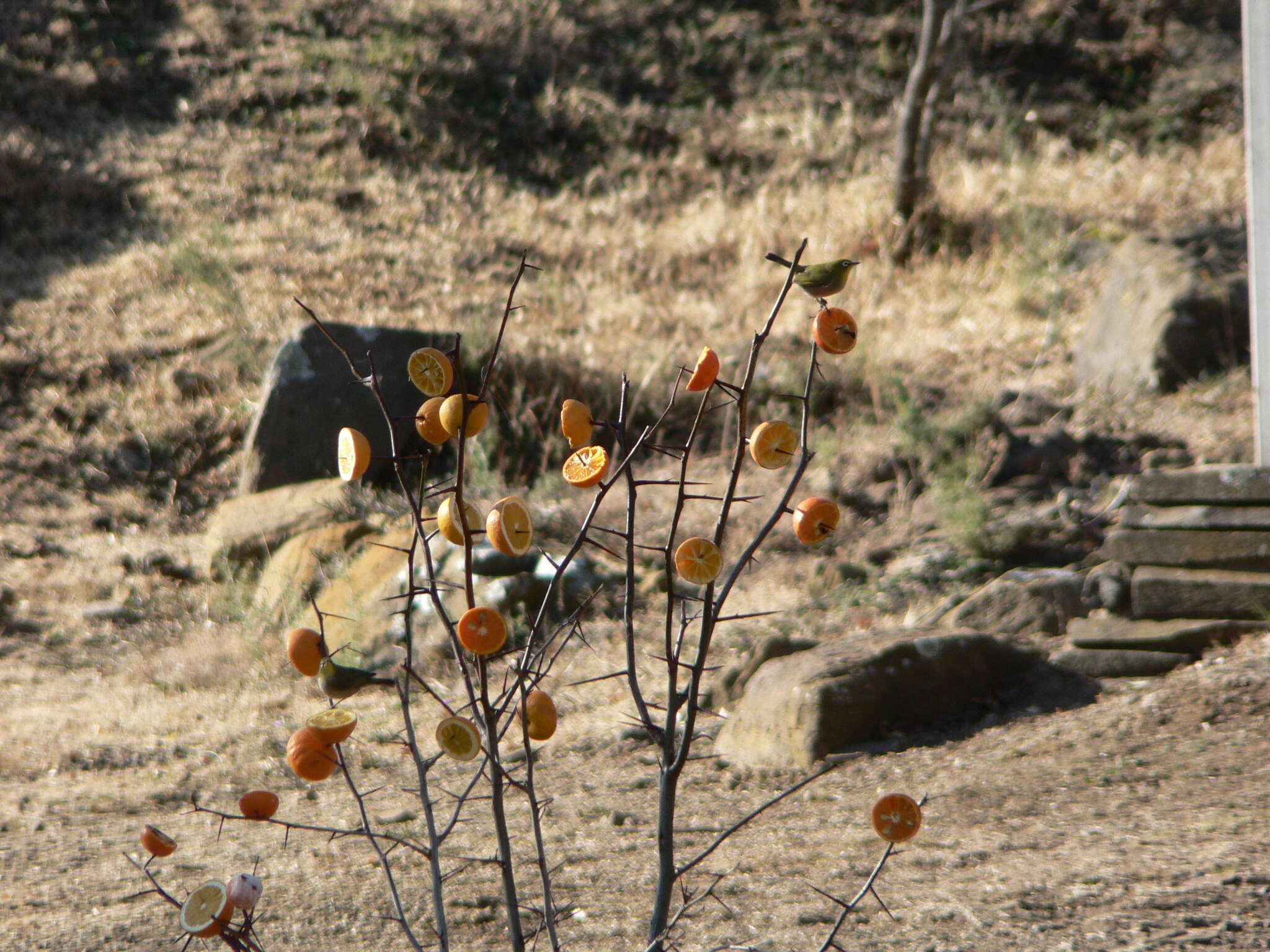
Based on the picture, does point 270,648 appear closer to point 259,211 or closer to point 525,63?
point 259,211

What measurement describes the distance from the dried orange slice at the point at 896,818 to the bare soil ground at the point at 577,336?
0.71 meters

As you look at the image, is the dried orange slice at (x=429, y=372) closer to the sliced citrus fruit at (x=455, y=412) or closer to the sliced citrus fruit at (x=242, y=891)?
the sliced citrus fruit at (x=455, y=412)

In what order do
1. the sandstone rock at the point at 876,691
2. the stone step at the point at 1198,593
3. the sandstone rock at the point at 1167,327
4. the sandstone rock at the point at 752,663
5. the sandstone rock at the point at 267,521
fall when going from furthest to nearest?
the sandstone rock at the point at 1167,327
the sandstone rock at the point at 267,521
the sandstone rock at the point at 752,663
the stone step at the point at 1198,593
the sandstone rock at the point at 876,691

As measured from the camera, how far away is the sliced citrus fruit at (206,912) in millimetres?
1348

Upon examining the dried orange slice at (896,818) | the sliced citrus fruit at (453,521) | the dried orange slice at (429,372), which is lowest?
the dried orange slice at (896,818)

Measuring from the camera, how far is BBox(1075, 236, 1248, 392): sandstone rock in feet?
21.0

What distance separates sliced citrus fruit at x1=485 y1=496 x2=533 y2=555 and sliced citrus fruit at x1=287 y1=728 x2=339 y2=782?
0.31 meters

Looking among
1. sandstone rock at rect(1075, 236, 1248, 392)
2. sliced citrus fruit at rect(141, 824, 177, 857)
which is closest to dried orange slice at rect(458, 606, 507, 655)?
sliced citrus fruit at rect(141, 824, 177, 857)

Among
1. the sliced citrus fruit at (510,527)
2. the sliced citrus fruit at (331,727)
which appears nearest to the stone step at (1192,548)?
the sliced citrus fruit at (510,527)

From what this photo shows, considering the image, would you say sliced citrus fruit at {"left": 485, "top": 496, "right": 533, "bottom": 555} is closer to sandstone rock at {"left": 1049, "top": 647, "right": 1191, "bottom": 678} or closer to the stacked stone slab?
sandstone rock at {"left": 1049, "top": 647, "right": 1191, "bottom": 678}

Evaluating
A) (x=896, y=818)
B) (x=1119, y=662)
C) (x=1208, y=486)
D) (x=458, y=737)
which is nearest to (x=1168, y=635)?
(x=1119, y=662)

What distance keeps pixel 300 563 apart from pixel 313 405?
62.3 inches

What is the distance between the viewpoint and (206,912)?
53.7 inches

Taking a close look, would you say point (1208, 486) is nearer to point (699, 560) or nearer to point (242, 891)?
point (699, 560)
